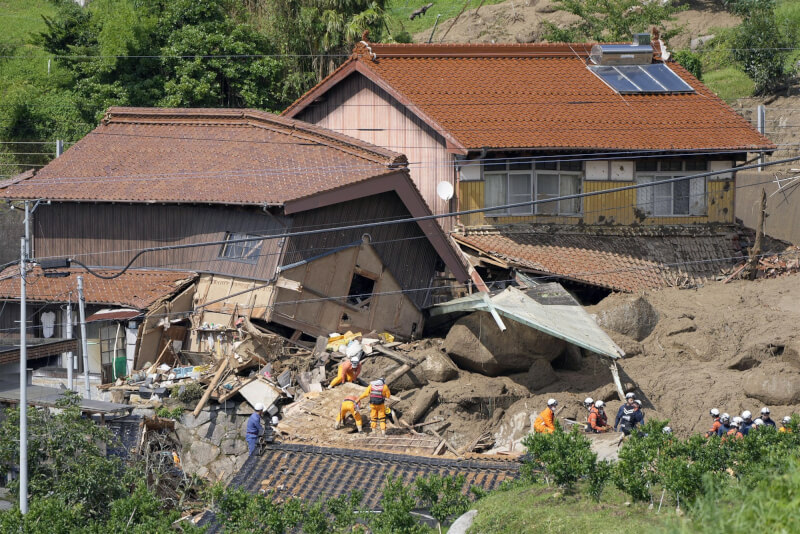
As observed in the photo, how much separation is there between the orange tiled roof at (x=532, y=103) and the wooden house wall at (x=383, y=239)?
2.84 m

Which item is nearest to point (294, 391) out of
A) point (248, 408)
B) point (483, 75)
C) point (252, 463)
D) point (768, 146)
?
point (248, 408)

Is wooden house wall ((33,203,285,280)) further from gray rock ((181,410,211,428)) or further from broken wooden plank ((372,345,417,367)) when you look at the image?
gray rock ((181,410,211,428))

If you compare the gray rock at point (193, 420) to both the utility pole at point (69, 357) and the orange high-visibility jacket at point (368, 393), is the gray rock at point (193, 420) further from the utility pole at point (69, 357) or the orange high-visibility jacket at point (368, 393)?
the orange high-visibility jacket at point (368, 393)

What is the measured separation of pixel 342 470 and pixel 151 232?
10.6m

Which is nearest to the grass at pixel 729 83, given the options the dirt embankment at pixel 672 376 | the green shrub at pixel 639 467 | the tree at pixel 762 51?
the tree at pixel 762 51

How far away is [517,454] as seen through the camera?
760 inches

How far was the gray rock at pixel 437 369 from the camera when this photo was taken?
75.9ft

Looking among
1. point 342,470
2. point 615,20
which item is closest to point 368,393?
point 342,470

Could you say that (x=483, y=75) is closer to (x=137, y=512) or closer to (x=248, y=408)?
(x=248, y=408)

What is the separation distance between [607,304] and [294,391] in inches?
337

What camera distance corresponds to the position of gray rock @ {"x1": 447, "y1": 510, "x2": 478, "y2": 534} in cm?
1412

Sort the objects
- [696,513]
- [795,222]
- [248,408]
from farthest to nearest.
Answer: [795,222]
[248,408]
[696,513]

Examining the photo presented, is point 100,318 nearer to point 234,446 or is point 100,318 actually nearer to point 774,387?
point 234,446

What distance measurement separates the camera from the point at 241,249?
24656 mm
